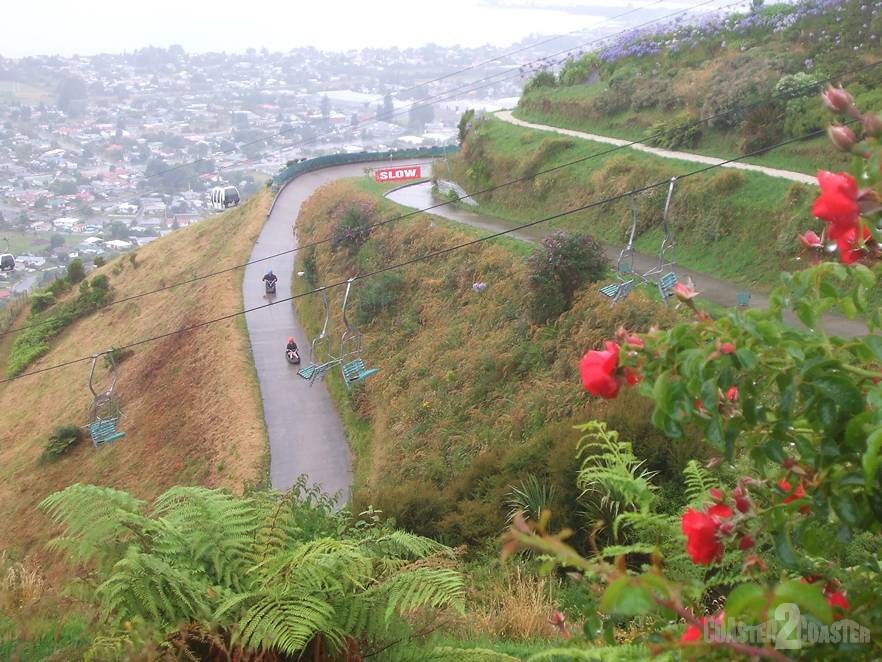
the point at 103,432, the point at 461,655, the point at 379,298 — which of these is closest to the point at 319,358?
the point at 379,298

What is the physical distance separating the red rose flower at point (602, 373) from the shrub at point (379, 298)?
778 inches

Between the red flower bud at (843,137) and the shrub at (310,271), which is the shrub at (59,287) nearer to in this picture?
the shrub at (310,271)

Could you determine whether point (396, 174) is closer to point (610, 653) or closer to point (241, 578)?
point (241, 578)

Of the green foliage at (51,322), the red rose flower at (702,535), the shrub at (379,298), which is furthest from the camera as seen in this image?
the green foliage at (51,322)

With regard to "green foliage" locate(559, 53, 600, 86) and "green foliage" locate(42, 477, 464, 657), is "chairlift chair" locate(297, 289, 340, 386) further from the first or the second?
"green foliage" locate(559, 53, 600, 86)

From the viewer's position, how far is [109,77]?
169375 mm

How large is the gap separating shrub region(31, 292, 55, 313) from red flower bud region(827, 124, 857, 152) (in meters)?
42.1

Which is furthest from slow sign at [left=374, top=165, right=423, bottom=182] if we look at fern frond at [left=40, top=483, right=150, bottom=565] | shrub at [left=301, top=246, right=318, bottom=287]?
fern frond at [left=40, top=483, right=150, bottom=565]

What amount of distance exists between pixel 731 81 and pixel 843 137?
24419 mm

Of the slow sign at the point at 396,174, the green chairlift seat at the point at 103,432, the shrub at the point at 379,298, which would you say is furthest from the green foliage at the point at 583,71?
the green chairlift seat at the point at 103,432

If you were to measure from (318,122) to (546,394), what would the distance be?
105 m

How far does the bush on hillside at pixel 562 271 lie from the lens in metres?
16.0

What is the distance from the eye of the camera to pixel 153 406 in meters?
22.2

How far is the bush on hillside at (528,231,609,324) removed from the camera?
16.0 m
